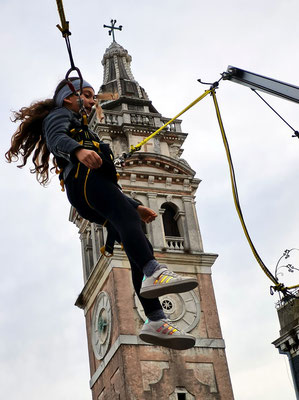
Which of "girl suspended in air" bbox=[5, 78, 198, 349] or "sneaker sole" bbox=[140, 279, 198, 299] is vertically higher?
"girl suspended in air" bbox=[5, 78, 198, 349]

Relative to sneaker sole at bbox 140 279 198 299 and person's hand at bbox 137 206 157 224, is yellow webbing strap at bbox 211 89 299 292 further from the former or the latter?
sneaker sole at bbox 140 279 198 299

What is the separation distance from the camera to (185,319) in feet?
97.8

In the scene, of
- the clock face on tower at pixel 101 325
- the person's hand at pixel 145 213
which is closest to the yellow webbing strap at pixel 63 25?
the person's hand at pixel 145 213

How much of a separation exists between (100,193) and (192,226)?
27213mm

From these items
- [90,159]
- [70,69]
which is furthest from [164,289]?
[70,69]

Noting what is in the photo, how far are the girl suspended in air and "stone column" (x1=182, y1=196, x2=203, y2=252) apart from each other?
1019 inches

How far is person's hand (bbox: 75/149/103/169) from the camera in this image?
5016mm

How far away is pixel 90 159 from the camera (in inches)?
197

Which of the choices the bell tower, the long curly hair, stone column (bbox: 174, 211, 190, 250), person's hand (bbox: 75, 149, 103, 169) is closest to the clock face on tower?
the bell tower

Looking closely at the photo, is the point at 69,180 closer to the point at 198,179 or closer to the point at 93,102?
the point at 93,102

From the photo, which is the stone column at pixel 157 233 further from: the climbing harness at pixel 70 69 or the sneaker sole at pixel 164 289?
the sneaker sole at pixel 164 289

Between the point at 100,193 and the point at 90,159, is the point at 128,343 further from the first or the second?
the point at 90,159

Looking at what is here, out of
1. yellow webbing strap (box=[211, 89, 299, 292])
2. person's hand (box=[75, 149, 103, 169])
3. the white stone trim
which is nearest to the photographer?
person's hand (box=[75, 149, 103, 169])

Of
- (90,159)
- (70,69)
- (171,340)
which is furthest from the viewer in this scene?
(70,69)
